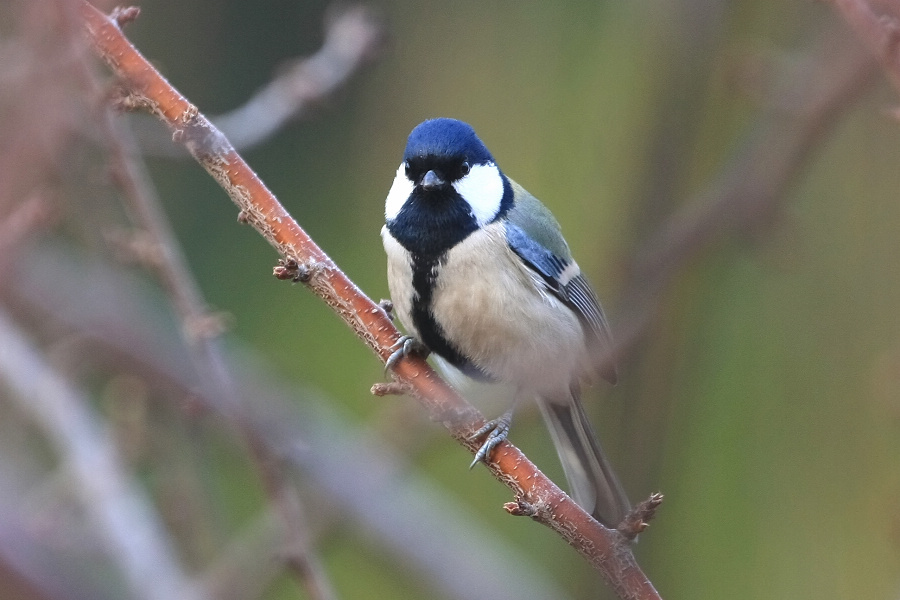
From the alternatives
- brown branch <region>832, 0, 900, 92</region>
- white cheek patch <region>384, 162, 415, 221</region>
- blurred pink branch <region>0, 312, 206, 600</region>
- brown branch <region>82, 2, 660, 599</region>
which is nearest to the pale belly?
white cheek patch <region>384, 162, 415, 221</region>

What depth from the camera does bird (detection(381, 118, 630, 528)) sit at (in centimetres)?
196

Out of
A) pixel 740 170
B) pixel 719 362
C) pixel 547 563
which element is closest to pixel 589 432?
pixel 740 170

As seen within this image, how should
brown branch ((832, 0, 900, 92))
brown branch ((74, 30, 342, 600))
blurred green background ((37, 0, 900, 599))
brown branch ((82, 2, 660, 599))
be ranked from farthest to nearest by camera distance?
1. blurred green background ((37, 0, 900, 599))
2. brown branch ((74, 30, 342, 600))
3. brown branch ((82, 2, 660, 599))
4. brown branch ((832, 0, 900, 92))

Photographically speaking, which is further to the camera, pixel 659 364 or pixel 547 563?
pixel 547 563

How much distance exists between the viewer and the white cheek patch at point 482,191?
2049mm

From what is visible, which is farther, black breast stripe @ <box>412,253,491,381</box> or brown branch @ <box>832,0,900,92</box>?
black breast stripe @ <box>412,253,491,381</box>

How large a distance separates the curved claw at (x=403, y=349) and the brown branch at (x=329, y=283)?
0.02 m

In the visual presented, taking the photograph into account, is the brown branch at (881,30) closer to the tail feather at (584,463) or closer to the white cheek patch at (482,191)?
the white cheek patch at (482,191)

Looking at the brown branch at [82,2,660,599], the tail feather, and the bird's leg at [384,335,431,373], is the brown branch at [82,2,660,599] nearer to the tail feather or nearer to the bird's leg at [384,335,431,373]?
the bird's leg at [384,335,431,373]

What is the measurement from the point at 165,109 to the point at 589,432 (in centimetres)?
126

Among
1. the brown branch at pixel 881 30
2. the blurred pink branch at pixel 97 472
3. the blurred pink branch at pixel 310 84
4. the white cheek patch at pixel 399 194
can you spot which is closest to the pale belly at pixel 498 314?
the white cheek patch at pixel 399 194

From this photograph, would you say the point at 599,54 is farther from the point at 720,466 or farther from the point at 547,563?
the point at 547,563

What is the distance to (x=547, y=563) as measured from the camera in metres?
3.36

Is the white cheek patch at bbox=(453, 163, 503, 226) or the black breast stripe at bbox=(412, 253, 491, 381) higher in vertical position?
the white cheek patch at bbox=(453, 163, 503, 226)
